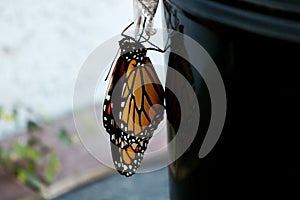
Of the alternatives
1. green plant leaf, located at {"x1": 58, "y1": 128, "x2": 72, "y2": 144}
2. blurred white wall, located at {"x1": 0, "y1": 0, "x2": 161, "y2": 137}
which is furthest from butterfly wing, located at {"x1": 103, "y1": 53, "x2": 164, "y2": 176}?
blurred white wall, located at {"x1": 0, "y1": 0, "x2": 161, "y2": 137}

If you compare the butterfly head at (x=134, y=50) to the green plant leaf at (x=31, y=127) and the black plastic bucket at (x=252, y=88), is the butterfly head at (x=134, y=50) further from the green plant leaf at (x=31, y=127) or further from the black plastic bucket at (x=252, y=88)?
the green plant leaf at (x=31, y=127)

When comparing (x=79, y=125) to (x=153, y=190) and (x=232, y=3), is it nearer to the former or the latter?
(x=153, y=190)

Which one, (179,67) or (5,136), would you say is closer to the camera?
(179,67)

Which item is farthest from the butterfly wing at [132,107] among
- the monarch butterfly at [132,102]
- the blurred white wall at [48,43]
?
the blurred white wall at [48,43]

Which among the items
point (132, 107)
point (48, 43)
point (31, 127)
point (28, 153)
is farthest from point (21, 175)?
point (132, 107)

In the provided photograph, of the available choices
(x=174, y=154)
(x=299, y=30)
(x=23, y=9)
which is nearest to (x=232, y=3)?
(x=299, y=30)

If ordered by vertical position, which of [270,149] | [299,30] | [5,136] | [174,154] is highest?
[299,30]

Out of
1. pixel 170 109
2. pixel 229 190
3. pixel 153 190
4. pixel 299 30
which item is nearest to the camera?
pixel 299 30

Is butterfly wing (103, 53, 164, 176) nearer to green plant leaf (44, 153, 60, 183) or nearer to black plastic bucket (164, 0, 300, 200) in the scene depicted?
black plastic bucket (164, 0, 300, 200)
